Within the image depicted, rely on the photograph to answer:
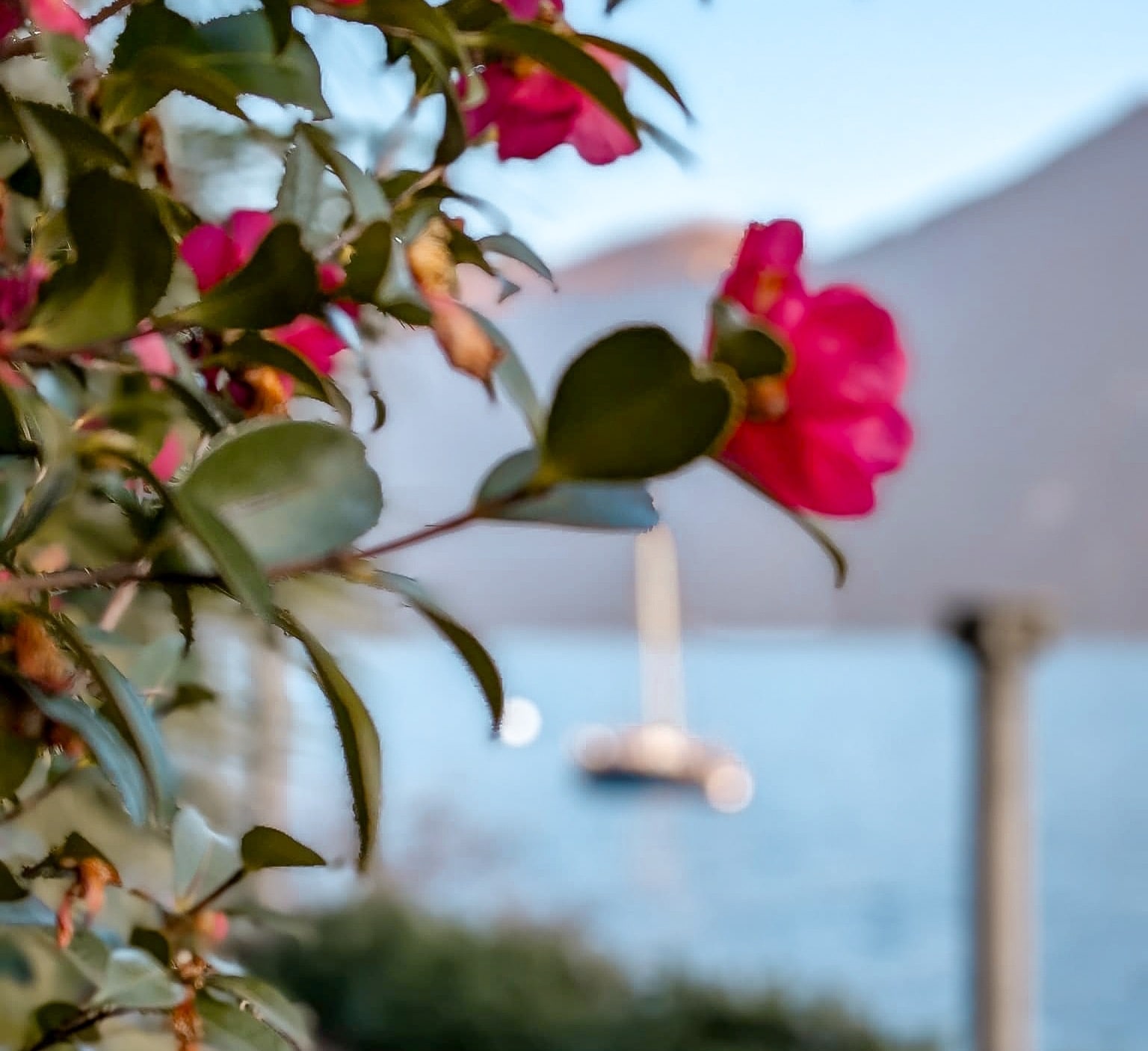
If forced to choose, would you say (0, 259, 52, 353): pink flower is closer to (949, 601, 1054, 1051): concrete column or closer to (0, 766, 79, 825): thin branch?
(0, 766, 79, 825): thin branch

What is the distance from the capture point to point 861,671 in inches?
276

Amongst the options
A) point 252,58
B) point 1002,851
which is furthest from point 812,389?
point 1002,851

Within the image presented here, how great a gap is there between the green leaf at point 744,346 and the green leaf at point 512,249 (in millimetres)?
107

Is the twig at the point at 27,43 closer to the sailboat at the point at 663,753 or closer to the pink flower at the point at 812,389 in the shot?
the pink flower at the point at 812,389

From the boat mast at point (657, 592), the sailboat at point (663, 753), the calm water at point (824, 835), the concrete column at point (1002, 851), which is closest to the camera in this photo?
the concrete column at point (1002, 851)

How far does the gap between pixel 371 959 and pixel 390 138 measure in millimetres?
2539

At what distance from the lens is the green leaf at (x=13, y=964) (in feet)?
1.43

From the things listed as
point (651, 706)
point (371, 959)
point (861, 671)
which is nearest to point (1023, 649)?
point (371, 959)

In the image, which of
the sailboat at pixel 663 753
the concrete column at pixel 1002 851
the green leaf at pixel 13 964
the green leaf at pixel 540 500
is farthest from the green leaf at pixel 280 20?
the sailboat at pixel 663 753

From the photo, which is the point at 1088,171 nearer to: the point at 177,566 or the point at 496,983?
the point at 496,983

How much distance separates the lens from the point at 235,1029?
275 mm

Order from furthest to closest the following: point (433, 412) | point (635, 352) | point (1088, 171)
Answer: point (1088, 171) → point (433, 412) → point (635, 352)

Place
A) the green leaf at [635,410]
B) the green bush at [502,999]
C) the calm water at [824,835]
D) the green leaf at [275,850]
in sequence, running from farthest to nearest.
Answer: the calm water at [824,835]
the green bush at [502,999]
the green leaf at [275,850]
the green leaf at [635,410]

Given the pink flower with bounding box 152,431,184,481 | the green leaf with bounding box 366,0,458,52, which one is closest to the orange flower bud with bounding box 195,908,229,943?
the pink flower with bounding box 152,431,184,481
